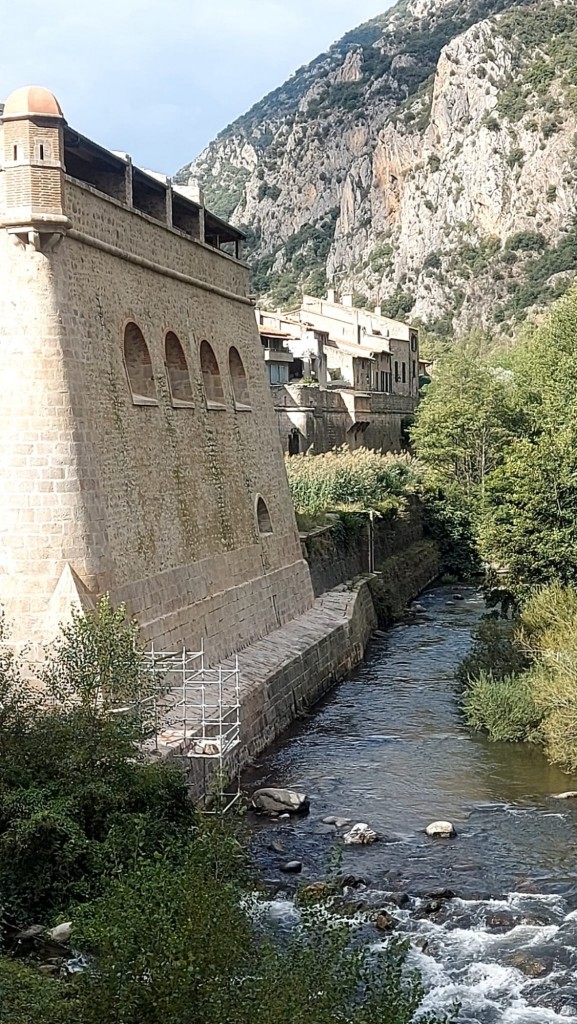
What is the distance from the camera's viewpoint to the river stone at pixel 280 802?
1684 cm

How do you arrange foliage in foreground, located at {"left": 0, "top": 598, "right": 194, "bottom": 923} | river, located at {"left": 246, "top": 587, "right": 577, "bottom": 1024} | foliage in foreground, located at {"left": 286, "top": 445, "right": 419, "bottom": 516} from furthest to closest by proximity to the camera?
foliage in foreground, located at {"left": 286, "top": 445, "right": 419, "bottom": 516}
foliage in foreground, located at {"left": 0, "top": 598, "right": 194, "bottom": 923}
river, located at {"left": 246, "top": 587, "right": 577, "bottom": 1024}

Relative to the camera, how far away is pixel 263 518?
2627 centimetres

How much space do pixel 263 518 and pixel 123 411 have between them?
831cm

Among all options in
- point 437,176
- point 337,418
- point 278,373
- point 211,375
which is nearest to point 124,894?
point 211,375

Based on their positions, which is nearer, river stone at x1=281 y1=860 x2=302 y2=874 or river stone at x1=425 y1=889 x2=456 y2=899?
river stone at x1=425 y1=889 x2=456 y2=899

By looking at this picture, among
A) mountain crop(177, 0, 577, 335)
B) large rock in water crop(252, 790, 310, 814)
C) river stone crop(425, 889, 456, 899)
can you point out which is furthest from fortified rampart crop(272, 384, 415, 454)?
mountain crop(177, 0, 577, 335)

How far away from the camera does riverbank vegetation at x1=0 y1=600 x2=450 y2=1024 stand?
7570 millimetres

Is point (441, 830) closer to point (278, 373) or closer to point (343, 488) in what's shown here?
point (343, 488)

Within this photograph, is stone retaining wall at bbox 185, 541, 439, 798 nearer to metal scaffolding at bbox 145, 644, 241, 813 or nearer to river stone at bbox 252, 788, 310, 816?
metal scaffolding at bbox 145, 644, 241, 813

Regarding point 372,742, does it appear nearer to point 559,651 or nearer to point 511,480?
point 559,651

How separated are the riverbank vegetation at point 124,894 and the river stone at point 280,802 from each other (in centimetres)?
201

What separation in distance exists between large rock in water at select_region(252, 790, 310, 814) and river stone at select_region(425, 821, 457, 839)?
197cm

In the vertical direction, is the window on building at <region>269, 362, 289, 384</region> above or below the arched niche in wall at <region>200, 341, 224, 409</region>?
above

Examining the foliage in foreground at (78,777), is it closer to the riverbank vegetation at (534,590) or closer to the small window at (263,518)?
the riverbank vegetation at (534,590)
